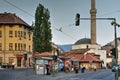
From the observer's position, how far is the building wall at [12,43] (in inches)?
3371

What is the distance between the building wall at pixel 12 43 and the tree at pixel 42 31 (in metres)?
6.73

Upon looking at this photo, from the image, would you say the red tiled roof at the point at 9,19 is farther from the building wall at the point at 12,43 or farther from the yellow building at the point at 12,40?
the building wall at the point at 12,43

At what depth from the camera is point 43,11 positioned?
3935 inches

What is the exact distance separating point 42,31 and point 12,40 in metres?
11.8

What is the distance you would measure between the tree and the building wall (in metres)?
6.73

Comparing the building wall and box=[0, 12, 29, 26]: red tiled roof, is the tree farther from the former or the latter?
box=[0, 12, 29, 26]: red tiled roof

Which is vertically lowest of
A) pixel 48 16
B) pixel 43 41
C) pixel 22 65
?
pixel 22 65

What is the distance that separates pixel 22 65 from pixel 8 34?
802 cm

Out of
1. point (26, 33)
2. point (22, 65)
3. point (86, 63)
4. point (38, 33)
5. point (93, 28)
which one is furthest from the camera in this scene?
point (93, 28)

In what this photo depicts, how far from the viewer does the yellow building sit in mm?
85662

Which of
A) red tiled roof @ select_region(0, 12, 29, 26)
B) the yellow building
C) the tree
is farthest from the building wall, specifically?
the tree

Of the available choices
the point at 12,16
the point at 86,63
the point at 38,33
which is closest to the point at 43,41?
the point at 38,33

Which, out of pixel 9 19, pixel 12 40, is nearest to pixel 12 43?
pixel 12 40

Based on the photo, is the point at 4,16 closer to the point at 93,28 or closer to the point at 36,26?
the point at 36,26
